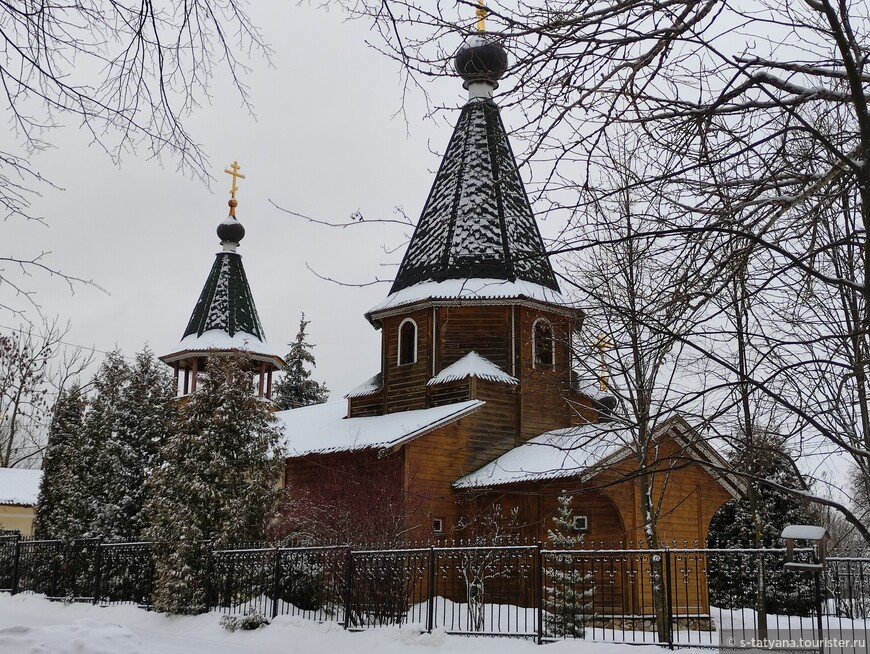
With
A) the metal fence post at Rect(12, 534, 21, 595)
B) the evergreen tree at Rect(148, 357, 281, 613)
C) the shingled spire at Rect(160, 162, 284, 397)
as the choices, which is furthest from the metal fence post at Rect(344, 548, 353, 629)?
the shingled spire at Rect(160, 162, 284, 397)

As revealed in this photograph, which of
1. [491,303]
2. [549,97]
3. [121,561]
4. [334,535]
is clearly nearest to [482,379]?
[491,303]

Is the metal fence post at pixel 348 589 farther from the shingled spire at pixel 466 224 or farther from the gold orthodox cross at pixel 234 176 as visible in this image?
the gold orthodox cross at pixel 234 176

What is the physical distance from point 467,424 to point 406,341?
3.24 m

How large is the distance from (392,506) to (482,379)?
4.53 metres

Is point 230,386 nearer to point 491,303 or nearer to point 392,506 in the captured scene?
point 392,506

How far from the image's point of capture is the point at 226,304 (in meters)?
28.5

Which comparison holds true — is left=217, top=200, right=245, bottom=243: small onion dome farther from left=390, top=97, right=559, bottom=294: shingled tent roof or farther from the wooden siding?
the wooden siding

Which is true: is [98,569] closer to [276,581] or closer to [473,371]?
[276,581]

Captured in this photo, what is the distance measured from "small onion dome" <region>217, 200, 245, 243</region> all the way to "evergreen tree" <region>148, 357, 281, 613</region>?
1494 cm

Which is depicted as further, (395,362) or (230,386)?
(395,362)

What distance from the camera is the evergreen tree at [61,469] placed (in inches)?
750

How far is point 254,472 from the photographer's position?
15453mm

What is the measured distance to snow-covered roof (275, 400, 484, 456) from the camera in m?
18.5

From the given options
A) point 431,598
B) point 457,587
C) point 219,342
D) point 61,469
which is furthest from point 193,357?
point 431,598
